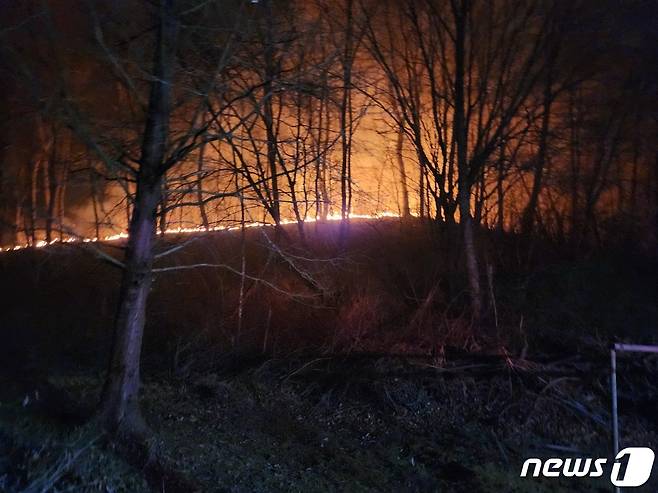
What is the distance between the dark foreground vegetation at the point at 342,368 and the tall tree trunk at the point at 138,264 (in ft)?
0.90

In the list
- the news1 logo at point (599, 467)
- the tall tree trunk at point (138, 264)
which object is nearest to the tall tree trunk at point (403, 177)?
the news1 logo at point (599, 467)

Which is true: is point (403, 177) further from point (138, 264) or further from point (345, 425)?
point (138, 264)

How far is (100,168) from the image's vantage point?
26.2ft

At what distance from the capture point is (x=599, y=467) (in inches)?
301

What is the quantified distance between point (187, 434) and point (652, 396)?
6892 mm

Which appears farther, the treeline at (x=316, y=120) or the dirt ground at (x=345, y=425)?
the treeline at (x=316, y=120)

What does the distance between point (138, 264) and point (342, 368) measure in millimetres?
4353

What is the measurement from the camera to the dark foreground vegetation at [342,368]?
7.09m

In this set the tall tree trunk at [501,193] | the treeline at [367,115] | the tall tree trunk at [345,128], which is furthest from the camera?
the tall tree trunk at [501,193]

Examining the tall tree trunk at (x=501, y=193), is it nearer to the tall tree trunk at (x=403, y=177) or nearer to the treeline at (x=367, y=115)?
the treeline at (x=367, y=115)

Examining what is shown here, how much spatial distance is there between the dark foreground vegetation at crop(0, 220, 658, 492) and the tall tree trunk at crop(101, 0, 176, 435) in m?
0.27

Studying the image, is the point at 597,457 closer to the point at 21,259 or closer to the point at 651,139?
the point at 651,139

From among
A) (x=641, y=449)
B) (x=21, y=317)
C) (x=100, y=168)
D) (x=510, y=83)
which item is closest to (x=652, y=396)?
(x=641, y=449)

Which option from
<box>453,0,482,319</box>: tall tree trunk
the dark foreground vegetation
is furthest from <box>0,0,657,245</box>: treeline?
the dark foreground vegetation
